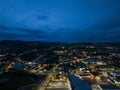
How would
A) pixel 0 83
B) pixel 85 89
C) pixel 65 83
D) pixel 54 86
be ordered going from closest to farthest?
pixel 0 83, pixel 85 89, pixel 54 86, pixel 65 83

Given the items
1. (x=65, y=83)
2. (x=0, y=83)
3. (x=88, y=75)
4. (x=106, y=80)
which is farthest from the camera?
(x=88, y=75)

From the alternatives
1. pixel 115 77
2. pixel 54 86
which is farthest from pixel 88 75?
pixel 54 86

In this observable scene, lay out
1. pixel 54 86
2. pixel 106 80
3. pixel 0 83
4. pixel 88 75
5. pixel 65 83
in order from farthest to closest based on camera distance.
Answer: pixel 88 75 → pixel 106 80 → pixel 65 83 → pixel 54 86 → pixel 0 83

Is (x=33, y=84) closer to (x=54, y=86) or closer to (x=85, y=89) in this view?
(x=54, y=86)

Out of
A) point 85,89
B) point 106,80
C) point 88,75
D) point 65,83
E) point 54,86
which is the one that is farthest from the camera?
point 88,75

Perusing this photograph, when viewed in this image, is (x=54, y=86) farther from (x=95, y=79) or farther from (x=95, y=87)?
(x=95, y=79)

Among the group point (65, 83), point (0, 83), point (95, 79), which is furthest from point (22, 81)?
point (95, 79)

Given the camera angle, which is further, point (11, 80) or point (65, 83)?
point (65, 83)

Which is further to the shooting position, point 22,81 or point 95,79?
point 95,79

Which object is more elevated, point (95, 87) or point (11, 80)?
point (11, 80)
